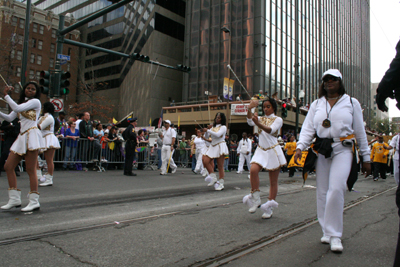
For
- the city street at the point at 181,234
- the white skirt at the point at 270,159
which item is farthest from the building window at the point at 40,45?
the white skirt at the point at 270,159

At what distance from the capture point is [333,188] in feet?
11.1

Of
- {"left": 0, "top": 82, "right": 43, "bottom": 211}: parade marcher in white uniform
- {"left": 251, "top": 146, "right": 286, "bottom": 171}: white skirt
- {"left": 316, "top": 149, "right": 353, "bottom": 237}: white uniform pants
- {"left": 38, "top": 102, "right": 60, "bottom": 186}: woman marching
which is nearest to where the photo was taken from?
{"left": 316, "top": 149, "right": 353, "bottom": 237}: white uniform pants

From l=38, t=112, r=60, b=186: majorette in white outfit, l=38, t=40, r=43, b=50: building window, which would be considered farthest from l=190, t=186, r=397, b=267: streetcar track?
l=38, t=40, r=43, b=50: building window

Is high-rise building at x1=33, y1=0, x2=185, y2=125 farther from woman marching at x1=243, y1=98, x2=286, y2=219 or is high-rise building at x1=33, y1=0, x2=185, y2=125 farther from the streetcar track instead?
the streetcar track

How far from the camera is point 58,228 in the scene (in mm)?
4066

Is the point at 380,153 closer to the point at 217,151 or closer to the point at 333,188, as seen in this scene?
the point at 217,151

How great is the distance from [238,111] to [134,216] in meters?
Result: 27.3

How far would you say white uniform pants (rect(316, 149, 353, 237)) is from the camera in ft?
11.1

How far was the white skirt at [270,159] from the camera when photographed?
4961mm

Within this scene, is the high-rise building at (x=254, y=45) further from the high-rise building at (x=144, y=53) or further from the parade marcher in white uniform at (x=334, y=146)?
the parade marcher in white uniform at (x=334, y=146)

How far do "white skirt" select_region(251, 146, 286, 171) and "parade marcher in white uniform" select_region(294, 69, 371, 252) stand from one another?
119 cm

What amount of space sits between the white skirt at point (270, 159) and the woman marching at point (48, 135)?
3764mm

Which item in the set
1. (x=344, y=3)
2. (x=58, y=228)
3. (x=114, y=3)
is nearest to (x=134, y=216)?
(x=58, y=228)

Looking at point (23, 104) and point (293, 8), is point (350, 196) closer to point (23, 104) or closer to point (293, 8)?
point (23, 104)
